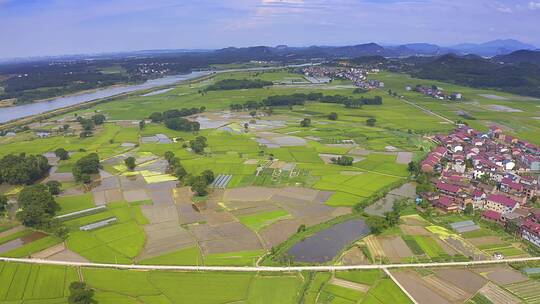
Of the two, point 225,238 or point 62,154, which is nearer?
point 225,238

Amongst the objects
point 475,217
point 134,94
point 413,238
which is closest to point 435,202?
point 475,217

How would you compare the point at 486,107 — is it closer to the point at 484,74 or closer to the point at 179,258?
the point at 484,74

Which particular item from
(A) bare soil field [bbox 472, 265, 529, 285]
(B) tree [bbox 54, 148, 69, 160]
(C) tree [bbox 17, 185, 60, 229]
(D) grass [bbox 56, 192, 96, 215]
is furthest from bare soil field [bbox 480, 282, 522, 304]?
(B) tree [bbox 54, 148, 69, 160]

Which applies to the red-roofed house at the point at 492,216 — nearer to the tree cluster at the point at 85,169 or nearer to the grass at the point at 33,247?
the grass at the point at 33,247

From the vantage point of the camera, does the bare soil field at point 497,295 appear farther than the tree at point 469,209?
No

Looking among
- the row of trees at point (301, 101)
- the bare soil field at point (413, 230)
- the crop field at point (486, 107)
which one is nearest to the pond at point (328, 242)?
the bare soil field at point (413, 230)

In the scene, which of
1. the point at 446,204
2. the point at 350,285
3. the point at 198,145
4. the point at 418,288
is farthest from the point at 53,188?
the point at 446,204
